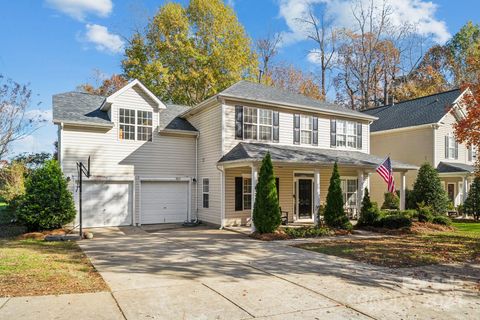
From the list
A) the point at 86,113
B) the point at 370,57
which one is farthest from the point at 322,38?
the point at 86,113

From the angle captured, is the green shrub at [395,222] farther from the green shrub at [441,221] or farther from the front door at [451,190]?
the front door at [451,190]

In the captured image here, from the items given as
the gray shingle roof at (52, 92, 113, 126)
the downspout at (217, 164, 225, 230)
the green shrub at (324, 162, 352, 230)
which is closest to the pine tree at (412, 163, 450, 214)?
the green shrub at (324, 162, 352, 230)

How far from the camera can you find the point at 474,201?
67.5ft

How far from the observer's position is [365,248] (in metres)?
11.2

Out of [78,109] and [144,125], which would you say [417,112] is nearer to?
[144,125]

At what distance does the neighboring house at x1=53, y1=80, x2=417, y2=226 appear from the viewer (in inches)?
620

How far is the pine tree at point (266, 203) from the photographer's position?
44.3 ft

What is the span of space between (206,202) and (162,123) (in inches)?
171

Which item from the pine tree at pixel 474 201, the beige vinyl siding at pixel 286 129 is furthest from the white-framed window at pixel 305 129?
the pine tree at pixel 474 201

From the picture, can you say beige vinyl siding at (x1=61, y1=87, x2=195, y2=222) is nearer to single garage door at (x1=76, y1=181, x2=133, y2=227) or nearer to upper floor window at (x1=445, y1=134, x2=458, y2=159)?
single garage door at (x1=76, y1=181, x2=133, y2=227)

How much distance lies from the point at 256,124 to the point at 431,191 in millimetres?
9974

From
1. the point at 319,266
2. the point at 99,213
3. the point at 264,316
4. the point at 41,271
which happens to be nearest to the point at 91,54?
the point at 99,213

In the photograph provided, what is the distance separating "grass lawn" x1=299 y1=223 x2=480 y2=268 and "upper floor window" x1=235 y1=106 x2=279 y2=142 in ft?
21.2

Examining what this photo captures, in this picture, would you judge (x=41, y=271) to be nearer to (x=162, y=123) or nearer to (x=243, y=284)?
(x=243, y=284)
